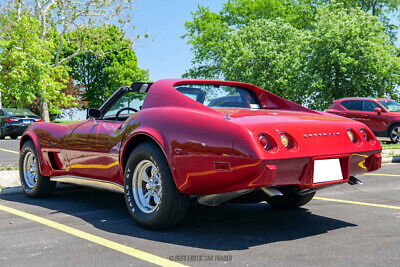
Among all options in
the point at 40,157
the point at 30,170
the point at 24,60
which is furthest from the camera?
the point at 24,60

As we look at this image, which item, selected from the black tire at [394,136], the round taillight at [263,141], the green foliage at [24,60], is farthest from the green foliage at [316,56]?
the round taillight at [263,141]

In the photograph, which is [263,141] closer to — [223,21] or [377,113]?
[377,113]

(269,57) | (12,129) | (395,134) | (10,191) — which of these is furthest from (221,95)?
(269,57)

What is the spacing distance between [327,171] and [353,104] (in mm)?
15206

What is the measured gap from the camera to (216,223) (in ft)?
14.8

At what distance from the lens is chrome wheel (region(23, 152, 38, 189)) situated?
6.24 metres

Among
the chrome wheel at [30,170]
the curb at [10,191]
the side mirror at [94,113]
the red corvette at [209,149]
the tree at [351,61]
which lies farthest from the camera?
the tree at [351,61]

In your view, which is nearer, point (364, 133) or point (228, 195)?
point (228, 195)

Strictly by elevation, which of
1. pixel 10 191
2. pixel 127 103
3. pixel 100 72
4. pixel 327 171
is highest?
pixel 100 72

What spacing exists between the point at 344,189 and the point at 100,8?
27.7 metres

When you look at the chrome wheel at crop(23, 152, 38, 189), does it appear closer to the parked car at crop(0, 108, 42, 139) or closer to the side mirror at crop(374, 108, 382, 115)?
the side mirror at crop(374, 108, 382, 115)

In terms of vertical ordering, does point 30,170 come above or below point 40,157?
below

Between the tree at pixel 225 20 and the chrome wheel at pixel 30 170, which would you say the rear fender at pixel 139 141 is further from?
the tree at pixel 225 20

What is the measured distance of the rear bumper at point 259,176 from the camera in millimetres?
3492
